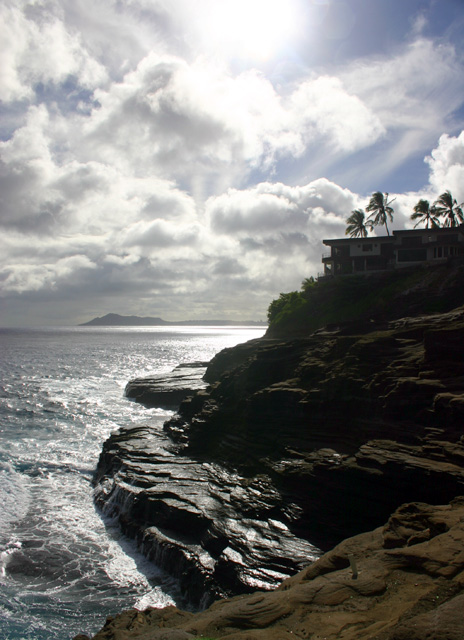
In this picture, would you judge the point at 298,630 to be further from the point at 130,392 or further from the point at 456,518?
the point at 130,392

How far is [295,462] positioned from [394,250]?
5485cm

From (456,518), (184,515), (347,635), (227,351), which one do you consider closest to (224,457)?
(184,515)

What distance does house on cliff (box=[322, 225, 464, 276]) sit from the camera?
204 ft

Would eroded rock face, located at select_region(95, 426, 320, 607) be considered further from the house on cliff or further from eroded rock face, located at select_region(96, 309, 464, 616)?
the house on cliff

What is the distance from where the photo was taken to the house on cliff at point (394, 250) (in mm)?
62250

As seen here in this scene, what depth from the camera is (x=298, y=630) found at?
27.6 feet

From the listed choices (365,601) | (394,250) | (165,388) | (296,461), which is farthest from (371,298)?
(365,601)

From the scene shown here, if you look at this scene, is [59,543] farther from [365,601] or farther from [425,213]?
[425,213]

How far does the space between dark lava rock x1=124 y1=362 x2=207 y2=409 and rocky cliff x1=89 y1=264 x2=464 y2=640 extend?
1911 cm

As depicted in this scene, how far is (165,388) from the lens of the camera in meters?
52.6

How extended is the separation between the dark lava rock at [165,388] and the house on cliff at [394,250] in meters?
33.2

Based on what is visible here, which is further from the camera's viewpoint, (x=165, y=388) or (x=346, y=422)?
(x=165, y=388)

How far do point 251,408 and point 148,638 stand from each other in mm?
17232

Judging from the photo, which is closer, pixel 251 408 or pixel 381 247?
pixel 251 408
